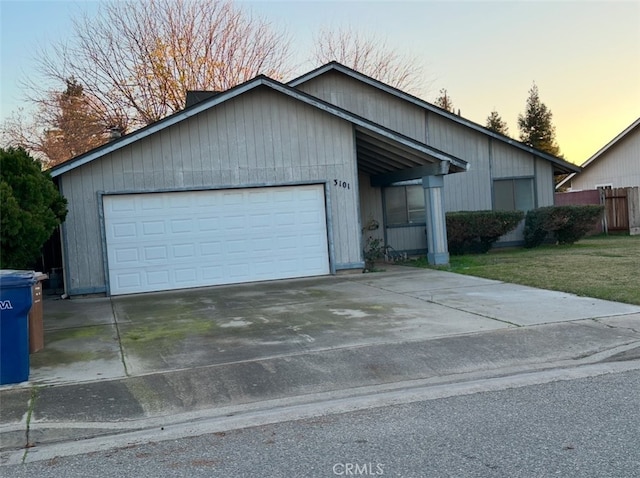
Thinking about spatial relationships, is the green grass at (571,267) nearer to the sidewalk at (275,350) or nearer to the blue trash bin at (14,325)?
the sidewalk at (275,350)

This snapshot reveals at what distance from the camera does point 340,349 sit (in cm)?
768

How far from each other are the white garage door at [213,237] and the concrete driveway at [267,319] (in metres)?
0.74

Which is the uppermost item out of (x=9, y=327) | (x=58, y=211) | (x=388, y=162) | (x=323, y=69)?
(x=323, y=69)

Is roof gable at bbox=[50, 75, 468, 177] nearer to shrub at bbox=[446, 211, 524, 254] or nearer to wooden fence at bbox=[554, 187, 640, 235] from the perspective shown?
shrub at bbox=[446, 211, 524, 254]

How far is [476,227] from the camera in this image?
18781 mm

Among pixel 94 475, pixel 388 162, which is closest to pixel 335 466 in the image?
pixel 94 475

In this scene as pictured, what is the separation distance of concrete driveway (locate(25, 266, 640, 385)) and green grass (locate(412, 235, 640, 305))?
0.59m

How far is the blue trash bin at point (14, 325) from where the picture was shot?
21.4 ft

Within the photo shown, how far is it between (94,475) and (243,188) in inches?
410

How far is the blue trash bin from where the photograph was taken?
653cm

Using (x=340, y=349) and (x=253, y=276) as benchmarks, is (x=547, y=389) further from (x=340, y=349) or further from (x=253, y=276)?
(x=253, y=276)

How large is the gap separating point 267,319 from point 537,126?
58.0 m

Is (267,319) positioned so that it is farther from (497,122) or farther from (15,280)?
(497,122)

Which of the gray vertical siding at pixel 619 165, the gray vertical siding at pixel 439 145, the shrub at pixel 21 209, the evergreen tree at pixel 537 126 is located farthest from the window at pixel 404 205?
the evergreen tree at pixel 537 126
